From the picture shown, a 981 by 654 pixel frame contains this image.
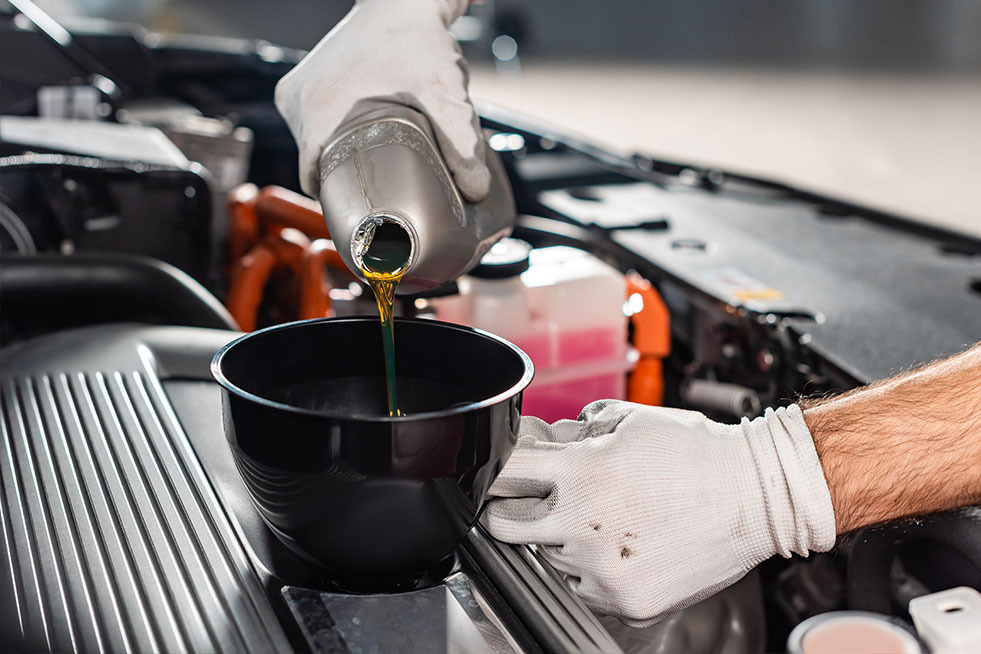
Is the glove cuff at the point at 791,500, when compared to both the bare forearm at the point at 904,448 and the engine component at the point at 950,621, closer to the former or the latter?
the bare forearm at the point at 904,448

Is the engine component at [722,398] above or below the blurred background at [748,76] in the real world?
above

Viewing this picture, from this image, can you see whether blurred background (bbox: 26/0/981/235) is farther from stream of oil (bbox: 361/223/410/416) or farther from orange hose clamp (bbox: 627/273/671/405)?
stream of oil (bbox: 361/223/410/416)

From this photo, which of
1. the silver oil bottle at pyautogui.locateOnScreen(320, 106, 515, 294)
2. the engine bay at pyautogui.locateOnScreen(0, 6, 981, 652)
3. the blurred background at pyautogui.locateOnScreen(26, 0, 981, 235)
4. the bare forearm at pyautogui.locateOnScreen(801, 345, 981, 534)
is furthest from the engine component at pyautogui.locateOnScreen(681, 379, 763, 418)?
the blurred background at pyautogui.locateOnScreen(26, 0, 981, 235)

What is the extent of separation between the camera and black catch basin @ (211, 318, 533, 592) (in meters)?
0.48

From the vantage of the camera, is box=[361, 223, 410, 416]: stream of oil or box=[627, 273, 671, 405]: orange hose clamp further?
box=[627, 273, 671, 405]: orange hose clamp

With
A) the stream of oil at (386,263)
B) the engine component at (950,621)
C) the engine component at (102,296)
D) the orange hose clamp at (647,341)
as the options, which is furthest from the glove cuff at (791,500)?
the engine component at (102,296)

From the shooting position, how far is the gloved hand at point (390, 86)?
779mm

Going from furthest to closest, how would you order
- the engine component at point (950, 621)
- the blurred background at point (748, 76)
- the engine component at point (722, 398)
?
the blurred background at point (748, 76), the engine component at point (722, 398), the engine component at point (950, 621)

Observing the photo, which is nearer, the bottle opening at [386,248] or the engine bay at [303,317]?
the engine bay at [303,317]

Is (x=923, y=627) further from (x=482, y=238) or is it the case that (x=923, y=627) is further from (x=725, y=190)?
(x=725, y=190)

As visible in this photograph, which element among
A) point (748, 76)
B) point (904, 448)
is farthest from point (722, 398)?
point (748, 76)

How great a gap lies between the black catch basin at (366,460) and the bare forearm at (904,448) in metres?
0.29

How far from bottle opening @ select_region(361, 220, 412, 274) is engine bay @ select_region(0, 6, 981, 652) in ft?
0.66

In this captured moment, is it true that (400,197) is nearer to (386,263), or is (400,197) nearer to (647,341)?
(386,263)
